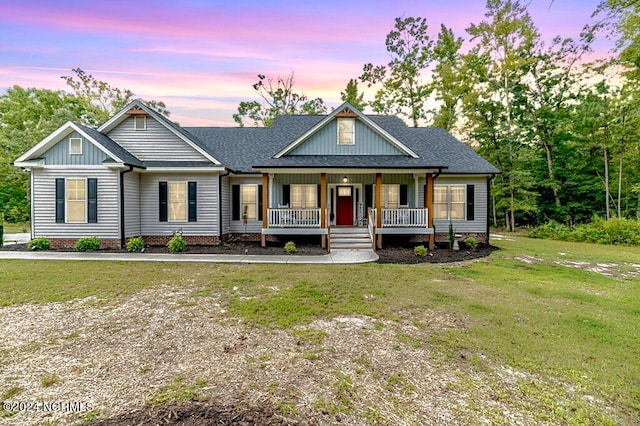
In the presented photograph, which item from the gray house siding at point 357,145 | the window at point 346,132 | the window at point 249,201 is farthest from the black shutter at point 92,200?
the window at point 346,132

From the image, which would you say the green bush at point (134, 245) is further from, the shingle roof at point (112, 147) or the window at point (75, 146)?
the window at point (75, 146)

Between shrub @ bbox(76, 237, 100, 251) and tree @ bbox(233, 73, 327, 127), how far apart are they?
880 inches

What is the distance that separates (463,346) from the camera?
4.48 meters

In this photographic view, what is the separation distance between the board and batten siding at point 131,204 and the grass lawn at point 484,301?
3456 mm

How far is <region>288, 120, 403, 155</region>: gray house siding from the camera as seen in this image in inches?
577

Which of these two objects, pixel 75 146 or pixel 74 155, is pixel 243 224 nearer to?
pixel 74 155

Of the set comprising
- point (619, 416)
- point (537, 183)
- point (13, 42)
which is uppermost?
point (13, 42)

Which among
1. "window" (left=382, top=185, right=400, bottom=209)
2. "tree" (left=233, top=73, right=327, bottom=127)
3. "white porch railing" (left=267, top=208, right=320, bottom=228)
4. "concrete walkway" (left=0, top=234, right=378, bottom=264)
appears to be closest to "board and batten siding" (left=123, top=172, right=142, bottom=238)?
"concrete walkway" (left=0, top=234, right=378, bottom=264)

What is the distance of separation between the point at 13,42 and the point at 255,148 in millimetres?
11648

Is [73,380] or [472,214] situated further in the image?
[472,214]

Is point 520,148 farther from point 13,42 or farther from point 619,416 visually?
point 13,42

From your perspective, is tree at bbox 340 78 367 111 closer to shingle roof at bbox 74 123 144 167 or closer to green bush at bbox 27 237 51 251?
shingle roof at bbox 74 123 144 167

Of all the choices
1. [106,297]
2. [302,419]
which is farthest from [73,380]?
[106,297]

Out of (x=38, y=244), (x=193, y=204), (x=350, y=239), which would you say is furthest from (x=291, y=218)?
(x=38, y=244)
